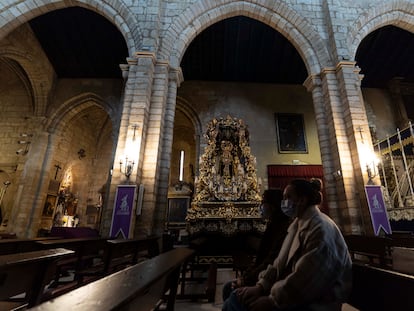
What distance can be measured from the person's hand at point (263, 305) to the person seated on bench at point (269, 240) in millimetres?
536

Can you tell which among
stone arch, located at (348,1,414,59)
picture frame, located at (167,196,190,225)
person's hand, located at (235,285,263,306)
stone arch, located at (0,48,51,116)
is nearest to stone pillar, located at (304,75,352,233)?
stone arch, located at (348,1,414,59)

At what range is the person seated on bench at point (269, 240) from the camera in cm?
158

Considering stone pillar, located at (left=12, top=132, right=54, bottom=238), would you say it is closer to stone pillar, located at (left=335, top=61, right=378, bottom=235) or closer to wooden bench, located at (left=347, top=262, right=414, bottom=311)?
wooden bench, located at (left=347, top=262, right=414, bottom=311)

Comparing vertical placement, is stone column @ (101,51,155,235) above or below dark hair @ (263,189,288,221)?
above

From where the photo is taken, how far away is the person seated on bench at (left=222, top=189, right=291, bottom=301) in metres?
1.58

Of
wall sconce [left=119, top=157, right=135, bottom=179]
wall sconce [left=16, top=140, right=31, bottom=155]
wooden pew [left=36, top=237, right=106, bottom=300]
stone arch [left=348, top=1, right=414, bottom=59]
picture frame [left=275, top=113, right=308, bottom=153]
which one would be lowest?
wooden pew [left=36, top=237, right=106, bottom=300]

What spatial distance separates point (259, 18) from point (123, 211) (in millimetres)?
6939

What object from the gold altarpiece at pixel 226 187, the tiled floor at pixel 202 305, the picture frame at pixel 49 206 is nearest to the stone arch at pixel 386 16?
the gold altarpiece at pixel 226 187

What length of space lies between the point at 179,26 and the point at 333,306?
701cm

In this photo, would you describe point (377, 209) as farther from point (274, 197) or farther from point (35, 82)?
point (35, 82)

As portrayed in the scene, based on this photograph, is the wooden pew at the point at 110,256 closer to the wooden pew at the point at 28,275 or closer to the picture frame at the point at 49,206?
the wooden pew at the point at 28,275

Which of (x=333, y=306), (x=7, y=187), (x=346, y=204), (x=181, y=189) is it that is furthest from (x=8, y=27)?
(x=346, y=204)

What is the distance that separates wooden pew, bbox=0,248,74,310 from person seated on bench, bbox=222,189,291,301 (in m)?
1.38

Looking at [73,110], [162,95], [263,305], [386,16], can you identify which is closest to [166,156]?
[162,95]
